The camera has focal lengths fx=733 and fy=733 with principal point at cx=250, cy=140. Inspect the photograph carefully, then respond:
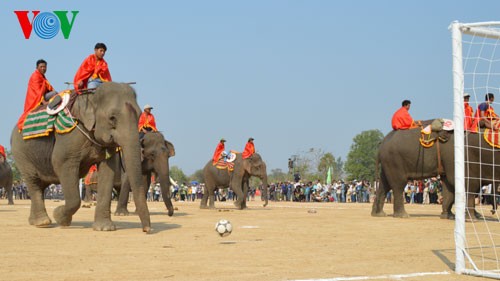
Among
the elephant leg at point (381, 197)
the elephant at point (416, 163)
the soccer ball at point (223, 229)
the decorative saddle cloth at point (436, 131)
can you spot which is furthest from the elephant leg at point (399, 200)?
the soccer ball at point (223, 229)

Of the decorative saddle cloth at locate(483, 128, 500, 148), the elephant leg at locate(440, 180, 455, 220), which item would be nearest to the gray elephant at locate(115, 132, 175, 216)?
the elephant leg at locate(440, 180, 455, 220)

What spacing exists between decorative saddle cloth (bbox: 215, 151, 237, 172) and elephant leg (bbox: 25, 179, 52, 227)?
47.9 feet

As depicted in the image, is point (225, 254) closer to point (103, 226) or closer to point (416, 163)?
point (103, 226)

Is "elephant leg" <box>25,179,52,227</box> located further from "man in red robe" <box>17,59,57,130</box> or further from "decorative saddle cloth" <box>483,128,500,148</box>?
"decorative saddle cloth" <box>483,128,500,148</box>

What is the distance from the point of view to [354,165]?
468 ft

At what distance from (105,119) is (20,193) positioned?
55.2 meters

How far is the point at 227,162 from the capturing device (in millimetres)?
29594

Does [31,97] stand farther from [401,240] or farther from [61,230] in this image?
[401,240]

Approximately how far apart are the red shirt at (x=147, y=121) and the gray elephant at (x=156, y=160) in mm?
588

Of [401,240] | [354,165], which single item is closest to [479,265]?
[401,240]

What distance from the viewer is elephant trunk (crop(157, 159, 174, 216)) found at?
63.5ft

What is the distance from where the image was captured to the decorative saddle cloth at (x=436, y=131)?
62.5 feet

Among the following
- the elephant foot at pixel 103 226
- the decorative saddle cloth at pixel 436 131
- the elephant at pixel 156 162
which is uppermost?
the decorative saddle cloth at pixel 436 131

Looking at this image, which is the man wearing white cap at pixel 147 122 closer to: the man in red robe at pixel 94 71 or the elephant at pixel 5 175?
the man in red robe at pixel 94 71
